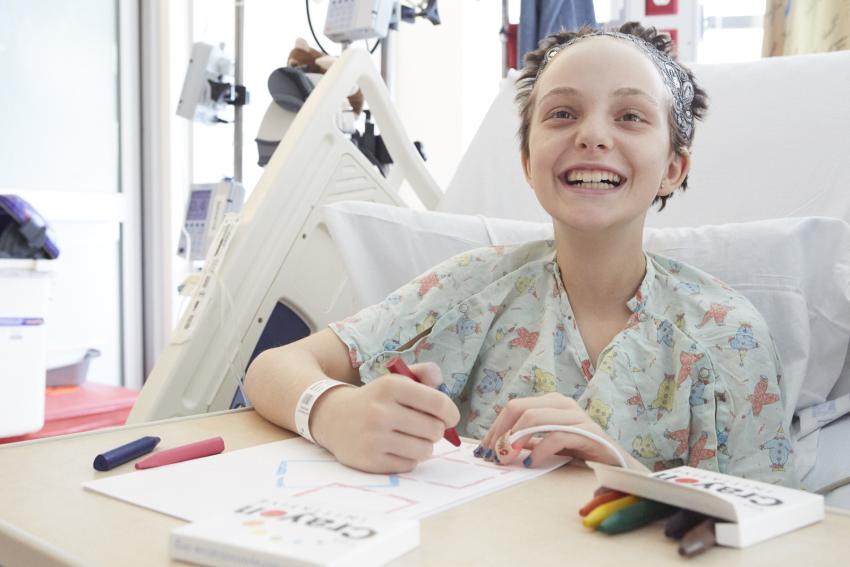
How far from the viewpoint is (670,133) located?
1.13 meters

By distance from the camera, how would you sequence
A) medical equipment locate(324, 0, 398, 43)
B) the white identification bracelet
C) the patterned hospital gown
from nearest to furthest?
the white identification bracelet → the patterned hospital gown → medical equipment locate(324, 0, 398, 43)

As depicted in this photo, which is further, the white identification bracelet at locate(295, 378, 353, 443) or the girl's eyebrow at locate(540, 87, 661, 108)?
the girl's eyebrow at locate(540, 87, 661, 108)

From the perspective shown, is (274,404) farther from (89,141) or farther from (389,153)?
(89,141)

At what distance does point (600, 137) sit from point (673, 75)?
8.7 inches

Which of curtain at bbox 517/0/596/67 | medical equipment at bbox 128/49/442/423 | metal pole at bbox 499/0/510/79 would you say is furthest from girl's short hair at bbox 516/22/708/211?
metal pole at bbox 499/0/510/79

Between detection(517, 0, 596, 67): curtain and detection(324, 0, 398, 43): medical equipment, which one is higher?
detection(517, 0, 596, 67): curtain

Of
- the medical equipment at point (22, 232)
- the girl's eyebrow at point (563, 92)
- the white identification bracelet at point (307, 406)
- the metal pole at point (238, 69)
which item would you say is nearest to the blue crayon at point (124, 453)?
the white identification bracelet at point (307, 406)

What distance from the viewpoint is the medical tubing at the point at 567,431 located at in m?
0.73

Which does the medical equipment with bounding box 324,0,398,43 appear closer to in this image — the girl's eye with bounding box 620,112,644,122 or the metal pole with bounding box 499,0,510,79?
the metal pole with bounding box 499,0,510,79

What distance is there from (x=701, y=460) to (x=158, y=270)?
128 inches

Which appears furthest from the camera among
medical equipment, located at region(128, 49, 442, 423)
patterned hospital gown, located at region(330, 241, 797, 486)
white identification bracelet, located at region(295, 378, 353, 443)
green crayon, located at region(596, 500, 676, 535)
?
medical equipment, located at region(128, 49, 442, 423)

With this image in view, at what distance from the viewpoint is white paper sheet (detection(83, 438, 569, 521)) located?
650mm

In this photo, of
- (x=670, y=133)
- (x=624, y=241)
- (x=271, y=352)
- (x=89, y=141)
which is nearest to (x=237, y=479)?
(x=271, y=352)

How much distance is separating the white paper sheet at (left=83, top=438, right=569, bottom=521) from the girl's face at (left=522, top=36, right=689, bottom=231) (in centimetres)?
38
